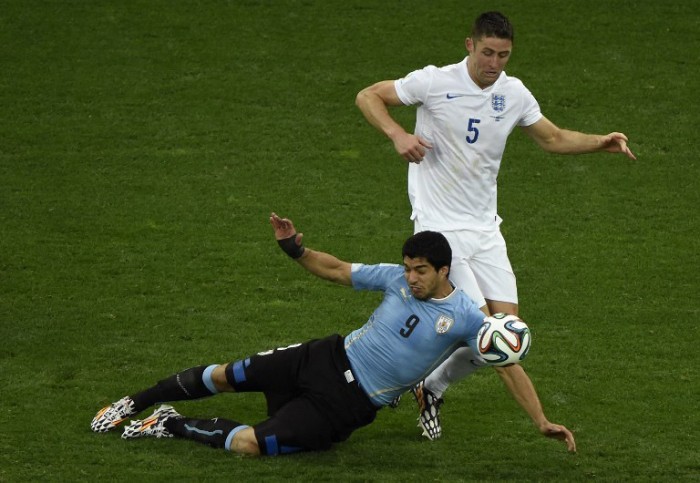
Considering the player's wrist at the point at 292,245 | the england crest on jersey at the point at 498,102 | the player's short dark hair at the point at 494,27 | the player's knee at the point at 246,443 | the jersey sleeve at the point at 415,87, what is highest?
the player's short dark hair at the point at 494,27

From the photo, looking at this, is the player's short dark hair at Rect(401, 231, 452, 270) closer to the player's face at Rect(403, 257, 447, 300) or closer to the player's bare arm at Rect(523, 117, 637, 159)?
the player's face at Rect(403, 257, 447, 300)

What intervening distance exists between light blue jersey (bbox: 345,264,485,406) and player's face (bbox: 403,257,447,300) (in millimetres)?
82

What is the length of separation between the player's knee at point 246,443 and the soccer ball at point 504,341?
1.40 metres

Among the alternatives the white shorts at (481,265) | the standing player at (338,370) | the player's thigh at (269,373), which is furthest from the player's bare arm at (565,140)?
the player's thigh at (269,373)

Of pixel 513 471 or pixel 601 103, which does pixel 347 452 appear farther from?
pixel 601 103

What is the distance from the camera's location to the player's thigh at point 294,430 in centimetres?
748

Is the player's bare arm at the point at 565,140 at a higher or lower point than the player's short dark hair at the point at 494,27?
lower

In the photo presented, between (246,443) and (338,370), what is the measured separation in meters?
0.68

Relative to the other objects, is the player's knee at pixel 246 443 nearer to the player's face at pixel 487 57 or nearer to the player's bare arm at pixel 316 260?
the player's bare arm at pixel 316 260

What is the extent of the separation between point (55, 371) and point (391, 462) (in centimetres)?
264

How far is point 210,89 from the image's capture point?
14375 millimetres

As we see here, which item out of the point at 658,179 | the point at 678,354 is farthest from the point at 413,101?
the point at 658,179

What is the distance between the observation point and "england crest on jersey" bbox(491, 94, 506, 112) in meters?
7.73

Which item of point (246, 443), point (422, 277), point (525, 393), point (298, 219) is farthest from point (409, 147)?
point (298, 219)
